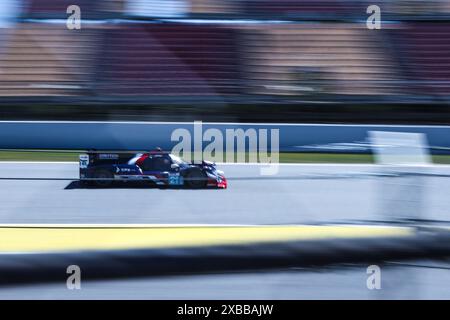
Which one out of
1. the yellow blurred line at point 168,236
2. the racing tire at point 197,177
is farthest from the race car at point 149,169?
the yellow blurred line at point 168,236

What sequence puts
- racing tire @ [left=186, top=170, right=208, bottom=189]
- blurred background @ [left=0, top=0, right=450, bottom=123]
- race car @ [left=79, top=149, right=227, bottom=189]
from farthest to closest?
racing tire @ [left=186, top=170, right=208, bottom=189]
race car @ [left=79, top=149, right=227, bottom=189]
blurred background @ [left=0, top=0, right=450, bottom=123]

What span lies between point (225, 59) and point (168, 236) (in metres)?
0.43

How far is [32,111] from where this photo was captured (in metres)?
1.09

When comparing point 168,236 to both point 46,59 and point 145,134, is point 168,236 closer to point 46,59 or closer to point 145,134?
point 145,134

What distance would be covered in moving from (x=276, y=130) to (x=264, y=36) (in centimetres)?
16

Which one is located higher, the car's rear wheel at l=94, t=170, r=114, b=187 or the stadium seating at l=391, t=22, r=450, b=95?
the stadium seating at l=391, t=22, r=450, b=95

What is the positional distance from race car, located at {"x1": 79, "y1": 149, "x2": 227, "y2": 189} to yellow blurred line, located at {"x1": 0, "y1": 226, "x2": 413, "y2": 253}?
0.13m

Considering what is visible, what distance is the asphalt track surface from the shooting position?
54.4 inches

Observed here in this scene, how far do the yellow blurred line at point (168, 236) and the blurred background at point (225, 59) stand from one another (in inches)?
12.3

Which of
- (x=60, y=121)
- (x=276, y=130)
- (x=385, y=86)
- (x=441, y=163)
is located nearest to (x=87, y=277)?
(x=60, y=121)

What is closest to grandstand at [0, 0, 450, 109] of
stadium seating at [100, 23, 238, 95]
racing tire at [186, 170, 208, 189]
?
stadium seating at [100, 23, 238, 95]

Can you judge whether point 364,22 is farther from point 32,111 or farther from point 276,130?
point 32,111

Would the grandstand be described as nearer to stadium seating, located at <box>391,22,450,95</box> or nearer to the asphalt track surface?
stadium seating, located at <box>391,22,450,95</box>

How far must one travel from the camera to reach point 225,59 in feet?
3.87
